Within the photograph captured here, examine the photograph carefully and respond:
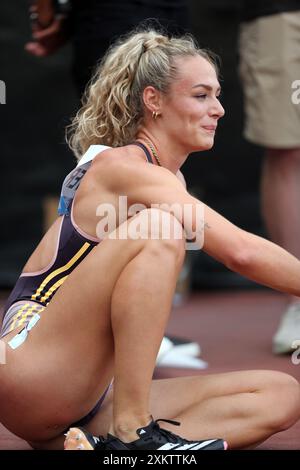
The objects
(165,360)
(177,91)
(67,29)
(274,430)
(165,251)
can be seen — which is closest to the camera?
(165,251)

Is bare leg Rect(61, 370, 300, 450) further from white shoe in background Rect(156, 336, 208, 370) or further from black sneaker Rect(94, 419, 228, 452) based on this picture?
white shoe in background Rect(156, 336, 208, 370)

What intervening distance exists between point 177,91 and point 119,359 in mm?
778

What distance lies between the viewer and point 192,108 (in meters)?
2.70

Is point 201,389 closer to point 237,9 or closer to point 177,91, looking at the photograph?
point 177,91

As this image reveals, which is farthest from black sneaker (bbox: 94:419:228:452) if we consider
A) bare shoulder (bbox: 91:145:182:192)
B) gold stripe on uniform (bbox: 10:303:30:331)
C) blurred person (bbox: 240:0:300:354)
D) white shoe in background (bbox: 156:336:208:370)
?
blurred person (bbox: 240:0:300:354)

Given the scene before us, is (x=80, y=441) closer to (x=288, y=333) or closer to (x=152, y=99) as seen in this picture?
(x=152, y=99)

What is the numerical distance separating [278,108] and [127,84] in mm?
1216

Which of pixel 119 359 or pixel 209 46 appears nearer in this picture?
pixel 119 359

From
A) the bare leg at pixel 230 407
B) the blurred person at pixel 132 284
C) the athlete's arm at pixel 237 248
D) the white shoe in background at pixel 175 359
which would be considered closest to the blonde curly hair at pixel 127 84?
the blurred person at pixel 132 284

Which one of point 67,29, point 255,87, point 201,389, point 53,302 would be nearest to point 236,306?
point 255,87

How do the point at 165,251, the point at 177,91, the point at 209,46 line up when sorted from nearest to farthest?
the point at 165,251 → the point at 177,91 → the point at 209,46

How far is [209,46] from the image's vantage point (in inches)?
183

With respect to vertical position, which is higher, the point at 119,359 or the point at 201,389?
the point at 119,359

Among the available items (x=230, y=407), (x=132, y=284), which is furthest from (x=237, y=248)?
(x=230, y=407)
